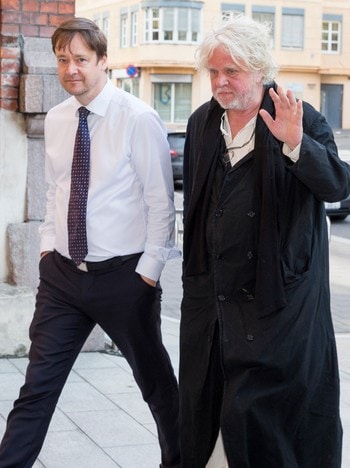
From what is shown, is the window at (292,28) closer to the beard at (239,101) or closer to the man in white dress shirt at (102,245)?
the man in white dress shirt at (102,245)

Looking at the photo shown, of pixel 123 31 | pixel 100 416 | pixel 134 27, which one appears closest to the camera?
pixel 100 416

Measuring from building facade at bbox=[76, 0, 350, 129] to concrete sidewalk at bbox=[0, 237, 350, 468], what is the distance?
49485mm

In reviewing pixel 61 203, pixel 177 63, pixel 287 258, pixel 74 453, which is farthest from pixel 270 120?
pixel 177 63

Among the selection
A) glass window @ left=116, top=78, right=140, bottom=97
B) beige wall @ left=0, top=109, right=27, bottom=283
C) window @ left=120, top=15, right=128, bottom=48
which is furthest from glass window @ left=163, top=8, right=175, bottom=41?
beige wall @ left=0, top=109, right=27, bottom=283

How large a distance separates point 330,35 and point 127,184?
193ft

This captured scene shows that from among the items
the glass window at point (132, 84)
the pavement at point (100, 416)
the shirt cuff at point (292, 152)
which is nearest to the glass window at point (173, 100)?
the glass window at point (132, 84)

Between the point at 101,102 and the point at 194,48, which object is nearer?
the point at 101,102

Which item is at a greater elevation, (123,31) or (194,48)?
(123,31)

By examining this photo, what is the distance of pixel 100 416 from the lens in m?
5.71

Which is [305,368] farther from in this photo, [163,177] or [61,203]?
[61,203]

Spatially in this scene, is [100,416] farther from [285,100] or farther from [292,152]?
[285,100]

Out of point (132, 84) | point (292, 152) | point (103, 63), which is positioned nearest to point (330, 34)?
point (132, 84)

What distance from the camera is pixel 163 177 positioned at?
4379 millimetres

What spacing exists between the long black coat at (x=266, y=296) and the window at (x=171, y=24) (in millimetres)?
54494
